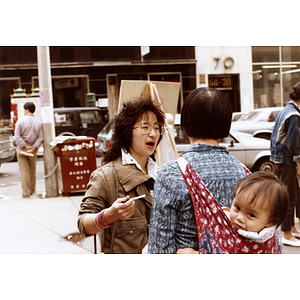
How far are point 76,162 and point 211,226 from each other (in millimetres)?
5936

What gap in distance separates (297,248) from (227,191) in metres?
3.42

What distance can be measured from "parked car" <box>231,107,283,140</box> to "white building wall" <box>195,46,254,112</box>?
145 inches

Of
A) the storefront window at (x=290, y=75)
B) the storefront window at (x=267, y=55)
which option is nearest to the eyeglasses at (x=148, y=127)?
the storefront window at (x=267, y=55)

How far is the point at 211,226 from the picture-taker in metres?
1.79

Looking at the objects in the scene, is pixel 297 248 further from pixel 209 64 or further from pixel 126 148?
pixel 209 64

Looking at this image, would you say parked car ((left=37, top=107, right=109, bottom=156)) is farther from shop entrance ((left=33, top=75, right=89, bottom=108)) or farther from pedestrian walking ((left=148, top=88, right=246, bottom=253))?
pedestrian walking ((left=148, top=88, right=246, bottom=253))

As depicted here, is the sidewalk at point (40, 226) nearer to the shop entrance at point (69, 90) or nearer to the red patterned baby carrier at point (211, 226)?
the red patterned baby carrier at point (211, 226)

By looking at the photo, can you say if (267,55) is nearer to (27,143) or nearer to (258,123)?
(258,123)

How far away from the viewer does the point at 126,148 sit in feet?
8.57

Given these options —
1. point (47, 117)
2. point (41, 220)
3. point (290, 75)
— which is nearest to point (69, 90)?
point (290, 75)

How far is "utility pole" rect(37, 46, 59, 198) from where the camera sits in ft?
24.0

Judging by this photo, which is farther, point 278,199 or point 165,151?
point 165,151

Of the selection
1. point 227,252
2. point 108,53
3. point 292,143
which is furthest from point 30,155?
point 108,53

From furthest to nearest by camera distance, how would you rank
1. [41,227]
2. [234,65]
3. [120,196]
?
[234,65], [41,227], [120,196]
